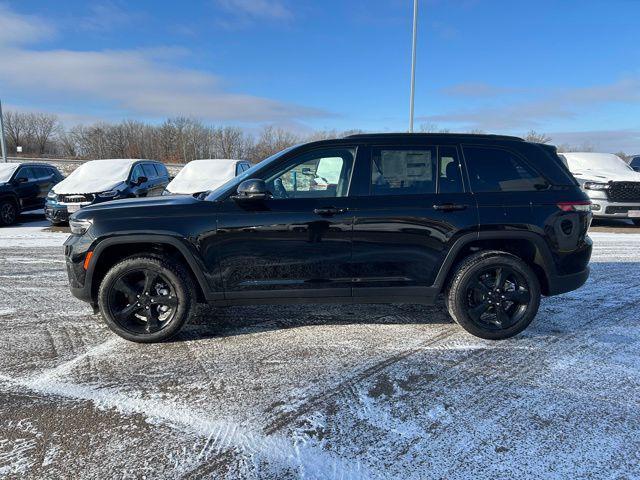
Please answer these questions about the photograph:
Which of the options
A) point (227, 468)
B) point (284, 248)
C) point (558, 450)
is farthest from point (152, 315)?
point (558, 450)

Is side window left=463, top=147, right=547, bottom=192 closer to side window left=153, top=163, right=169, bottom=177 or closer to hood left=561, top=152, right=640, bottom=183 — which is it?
hood left=561, top=152, right=640, bottom=183

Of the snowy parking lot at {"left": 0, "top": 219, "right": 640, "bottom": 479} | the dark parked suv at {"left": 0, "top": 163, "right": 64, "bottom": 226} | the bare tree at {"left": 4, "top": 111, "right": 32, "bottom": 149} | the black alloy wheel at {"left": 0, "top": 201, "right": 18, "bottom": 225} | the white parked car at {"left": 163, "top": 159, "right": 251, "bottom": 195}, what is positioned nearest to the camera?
the snowy parking lot at {"left": 0, "top": 219, "right": 640, "bottom": 479}

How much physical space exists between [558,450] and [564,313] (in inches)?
103

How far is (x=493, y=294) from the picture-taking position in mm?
3932

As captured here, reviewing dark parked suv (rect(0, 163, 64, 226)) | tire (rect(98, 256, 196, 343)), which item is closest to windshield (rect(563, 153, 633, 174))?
tire (rect(98, 256, 196, 343))

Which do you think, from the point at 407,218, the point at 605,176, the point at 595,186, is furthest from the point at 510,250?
the point at 605,176

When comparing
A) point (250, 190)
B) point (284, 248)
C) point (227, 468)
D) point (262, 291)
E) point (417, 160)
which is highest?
point (417, 160)

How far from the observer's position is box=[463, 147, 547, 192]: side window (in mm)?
3896

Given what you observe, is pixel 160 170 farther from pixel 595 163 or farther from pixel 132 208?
pixel 595 163

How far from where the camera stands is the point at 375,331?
4137 millimetres

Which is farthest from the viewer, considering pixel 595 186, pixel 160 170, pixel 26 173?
pixel 160 170

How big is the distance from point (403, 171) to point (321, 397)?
6.93 ft

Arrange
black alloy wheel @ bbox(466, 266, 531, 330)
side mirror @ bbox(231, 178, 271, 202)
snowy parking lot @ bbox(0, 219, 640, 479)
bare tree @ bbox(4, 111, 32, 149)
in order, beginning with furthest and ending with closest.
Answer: bare tree @ bbox(4, 111, 32, 149)
black alloy wheel @ bbox(466, 266, 531, 330)
side mirror @ bbox(231, 178, 271, 202)
snowy parking lot @ bbox(0, 219, 640, 479)

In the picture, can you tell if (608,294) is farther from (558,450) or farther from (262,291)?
(262,291)
